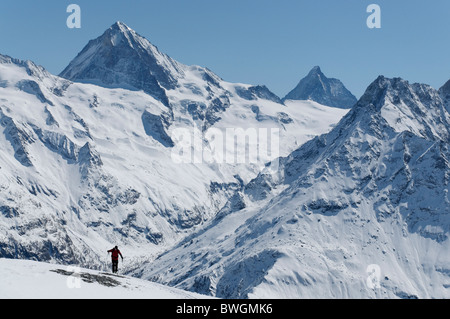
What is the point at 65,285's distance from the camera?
191 ft

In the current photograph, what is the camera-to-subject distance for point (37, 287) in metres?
55.9

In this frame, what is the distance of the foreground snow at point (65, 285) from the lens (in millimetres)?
54188

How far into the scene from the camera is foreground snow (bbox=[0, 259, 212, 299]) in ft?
178
